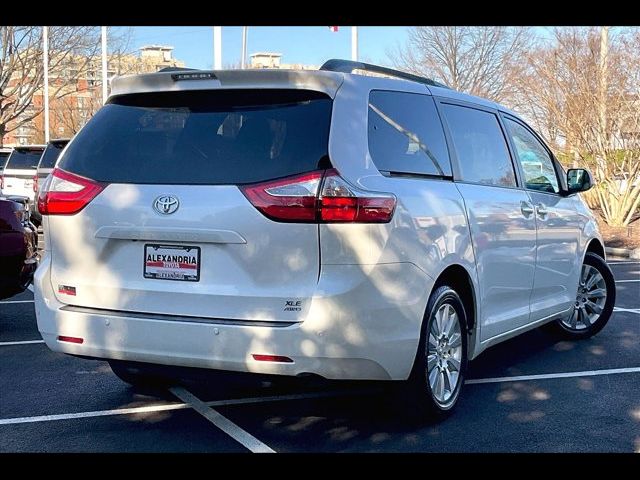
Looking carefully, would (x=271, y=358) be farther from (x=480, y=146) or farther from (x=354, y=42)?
(x=354, y=42)

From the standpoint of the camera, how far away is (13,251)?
21.2 feet

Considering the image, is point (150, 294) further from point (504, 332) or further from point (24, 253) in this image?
point (24, 253)

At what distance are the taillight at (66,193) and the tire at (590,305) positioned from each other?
435 cm

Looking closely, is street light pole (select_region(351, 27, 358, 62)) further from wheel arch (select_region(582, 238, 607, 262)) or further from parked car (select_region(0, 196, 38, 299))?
parked car (select_region(0, 196, 38, 299))

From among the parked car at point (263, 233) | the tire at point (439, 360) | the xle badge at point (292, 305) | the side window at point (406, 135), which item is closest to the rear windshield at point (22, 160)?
the parked car at point (263, 233)

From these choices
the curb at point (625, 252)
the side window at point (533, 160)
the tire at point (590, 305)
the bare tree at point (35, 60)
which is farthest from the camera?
the bare tree at point (35, 60)

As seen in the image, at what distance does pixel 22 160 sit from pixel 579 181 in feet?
44.9

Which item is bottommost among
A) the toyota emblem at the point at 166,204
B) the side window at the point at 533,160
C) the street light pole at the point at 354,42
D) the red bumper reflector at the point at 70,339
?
the red bumper reflector at the point at 70,339

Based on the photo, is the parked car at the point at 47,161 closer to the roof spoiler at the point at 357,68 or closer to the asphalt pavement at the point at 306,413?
the asphalt pavement at the point at 306,413

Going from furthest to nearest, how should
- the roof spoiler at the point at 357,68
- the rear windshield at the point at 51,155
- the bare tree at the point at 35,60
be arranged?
the bare tree at the point at 35,60
the rear windshield at the point at 51,155
the roof spoiler at the point at 357,68

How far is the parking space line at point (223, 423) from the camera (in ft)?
13.4

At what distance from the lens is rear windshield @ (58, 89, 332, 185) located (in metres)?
3.82

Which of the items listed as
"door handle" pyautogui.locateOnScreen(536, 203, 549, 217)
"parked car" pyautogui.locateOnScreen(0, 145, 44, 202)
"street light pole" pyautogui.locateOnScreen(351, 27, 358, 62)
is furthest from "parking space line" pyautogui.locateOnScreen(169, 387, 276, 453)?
"street light pole" pyautogui.locateOnScreen(351, 27, 358, 62)

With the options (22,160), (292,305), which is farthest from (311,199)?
(22,160)
